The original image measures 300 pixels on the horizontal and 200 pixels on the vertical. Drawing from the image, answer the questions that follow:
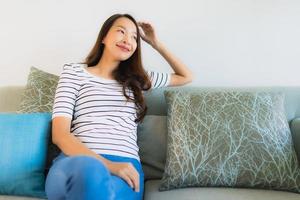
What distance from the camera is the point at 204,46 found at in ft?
6.15

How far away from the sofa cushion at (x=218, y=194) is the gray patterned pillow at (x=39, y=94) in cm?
62

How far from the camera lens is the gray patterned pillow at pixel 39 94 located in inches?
61.3

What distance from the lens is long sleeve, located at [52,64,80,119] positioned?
138 cm

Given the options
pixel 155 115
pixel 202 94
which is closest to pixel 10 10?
pixel 155 115

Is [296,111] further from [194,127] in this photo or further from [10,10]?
[10,10]

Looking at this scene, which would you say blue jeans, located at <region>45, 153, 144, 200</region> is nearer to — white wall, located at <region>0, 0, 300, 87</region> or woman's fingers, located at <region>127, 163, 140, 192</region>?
woman's fingers, located at <region>127, 163, 140, 192</region>

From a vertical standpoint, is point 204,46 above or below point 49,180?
above

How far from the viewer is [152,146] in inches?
61.5

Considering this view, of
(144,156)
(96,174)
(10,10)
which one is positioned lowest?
(144,156)

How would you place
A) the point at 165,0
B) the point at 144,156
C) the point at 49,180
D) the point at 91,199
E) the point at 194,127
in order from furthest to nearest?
the point at 165,0 → the point at 144,156 → the point at 194,127 → the point at 49,180 → the point at 91,199

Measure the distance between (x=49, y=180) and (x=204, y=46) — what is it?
1157 millimetres

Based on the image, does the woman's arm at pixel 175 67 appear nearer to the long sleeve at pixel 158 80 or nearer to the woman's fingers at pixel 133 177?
the long sleeve at pixel 158 80

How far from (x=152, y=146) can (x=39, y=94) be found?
1.90ft

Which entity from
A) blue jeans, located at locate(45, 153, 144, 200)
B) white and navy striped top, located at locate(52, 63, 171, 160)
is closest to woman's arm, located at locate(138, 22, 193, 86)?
white and navy striped top, located at locate(52, 63, 171, 160)
